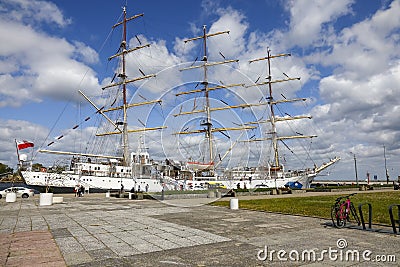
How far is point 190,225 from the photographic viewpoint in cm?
1235

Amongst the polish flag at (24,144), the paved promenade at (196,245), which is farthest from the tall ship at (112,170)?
the paved promenade at (196,245)

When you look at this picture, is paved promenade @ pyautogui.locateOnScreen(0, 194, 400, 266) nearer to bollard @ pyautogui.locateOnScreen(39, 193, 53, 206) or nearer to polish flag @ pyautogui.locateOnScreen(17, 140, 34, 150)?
bollard @ pyautogui.locateOnScreen(39, 193, 53, 206)

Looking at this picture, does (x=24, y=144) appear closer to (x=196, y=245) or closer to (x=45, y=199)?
(x=45, y=199)

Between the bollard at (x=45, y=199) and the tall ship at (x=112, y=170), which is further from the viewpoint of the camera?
the tall ship at (x=112, y=170)

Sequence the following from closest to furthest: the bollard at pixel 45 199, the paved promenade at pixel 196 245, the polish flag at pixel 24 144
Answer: the paved promenade at pixel 196 245, the bollard at pixel 45 199, the polish flag at pixel 24 144

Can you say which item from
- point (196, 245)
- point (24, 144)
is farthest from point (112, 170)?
point (196, 245)

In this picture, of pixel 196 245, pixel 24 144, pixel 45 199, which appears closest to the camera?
pixel 196 245

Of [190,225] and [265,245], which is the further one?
[190,225]

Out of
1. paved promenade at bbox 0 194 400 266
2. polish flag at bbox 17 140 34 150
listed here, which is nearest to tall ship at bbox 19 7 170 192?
polish flag at bbox 17 140 34 150

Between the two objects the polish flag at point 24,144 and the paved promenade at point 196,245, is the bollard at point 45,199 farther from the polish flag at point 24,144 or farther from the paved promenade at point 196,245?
the polish flag at point 24,144

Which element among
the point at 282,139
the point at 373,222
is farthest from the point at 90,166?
the point at 373,222

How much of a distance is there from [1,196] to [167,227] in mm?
34315

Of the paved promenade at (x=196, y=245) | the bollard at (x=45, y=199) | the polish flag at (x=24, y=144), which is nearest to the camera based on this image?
the paved promenade at (x=196, y=245)

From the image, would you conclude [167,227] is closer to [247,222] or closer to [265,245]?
[247,222]
